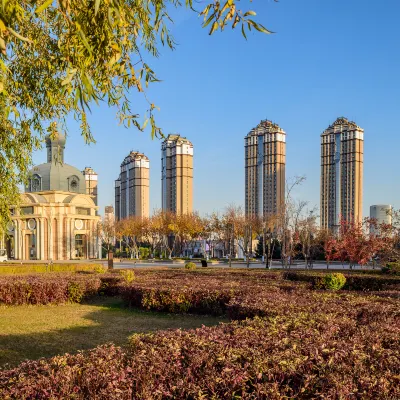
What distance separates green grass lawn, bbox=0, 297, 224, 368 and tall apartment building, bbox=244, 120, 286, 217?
59.6 meters

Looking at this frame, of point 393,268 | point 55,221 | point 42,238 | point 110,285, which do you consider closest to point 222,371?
point 110,285

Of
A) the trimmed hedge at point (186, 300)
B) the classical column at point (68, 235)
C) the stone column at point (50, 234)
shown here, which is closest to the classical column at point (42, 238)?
the stone column at point (50, 234)

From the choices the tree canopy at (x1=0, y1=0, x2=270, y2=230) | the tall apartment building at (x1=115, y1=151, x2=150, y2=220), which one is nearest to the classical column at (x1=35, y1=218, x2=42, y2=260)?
the tall apartment building at (x1=115, y1=151, x2=150, y2=220)

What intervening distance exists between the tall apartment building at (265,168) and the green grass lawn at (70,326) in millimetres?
59609

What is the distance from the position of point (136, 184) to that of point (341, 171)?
42127mm

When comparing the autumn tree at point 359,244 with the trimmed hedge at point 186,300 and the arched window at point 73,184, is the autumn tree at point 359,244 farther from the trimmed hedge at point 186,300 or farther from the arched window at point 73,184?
the arched window at point 73,184

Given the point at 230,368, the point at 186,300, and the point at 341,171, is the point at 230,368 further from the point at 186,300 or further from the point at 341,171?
the point at 341,171

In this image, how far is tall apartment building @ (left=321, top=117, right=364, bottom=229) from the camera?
6999 cm

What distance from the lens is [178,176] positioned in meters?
79.2

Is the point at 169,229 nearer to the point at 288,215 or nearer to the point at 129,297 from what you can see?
the point at 288,215

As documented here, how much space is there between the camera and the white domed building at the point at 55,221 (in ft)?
173

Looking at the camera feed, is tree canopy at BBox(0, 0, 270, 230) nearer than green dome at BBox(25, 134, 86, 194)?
Yes

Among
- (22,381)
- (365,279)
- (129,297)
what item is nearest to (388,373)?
(22,381)

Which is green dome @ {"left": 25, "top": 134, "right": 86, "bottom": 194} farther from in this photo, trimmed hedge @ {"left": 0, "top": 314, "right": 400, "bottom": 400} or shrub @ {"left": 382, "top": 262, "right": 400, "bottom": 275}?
trimmed hedge @ {"left": 0, "top": 314, "right": 400, "bottom": 400}
